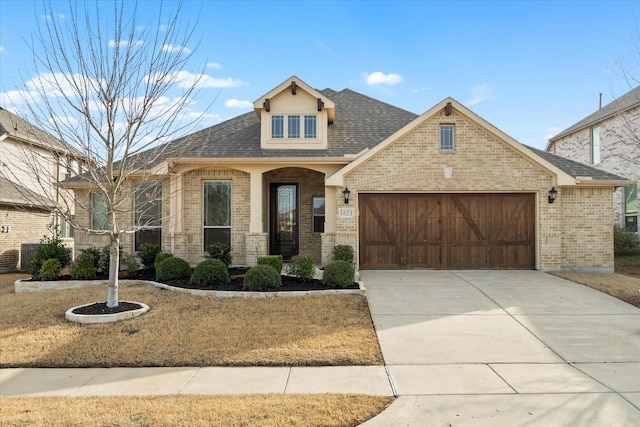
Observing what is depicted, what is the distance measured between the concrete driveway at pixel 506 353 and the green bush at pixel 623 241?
401 inches

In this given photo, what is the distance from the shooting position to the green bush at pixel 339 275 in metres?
9.53

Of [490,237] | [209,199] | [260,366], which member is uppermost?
[209,199]

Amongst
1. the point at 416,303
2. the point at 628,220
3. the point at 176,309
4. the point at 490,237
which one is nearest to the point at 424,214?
the point at 490,237

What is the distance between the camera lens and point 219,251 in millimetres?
12078

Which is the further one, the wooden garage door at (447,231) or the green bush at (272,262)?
the wooden garage door at (447,231)

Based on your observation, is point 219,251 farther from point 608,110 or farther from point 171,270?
point 608,110

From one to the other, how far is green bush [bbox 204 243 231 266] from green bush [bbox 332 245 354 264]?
11.1 feet

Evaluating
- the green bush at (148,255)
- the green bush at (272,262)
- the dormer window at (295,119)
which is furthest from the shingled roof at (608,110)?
the green bush at (148,255)

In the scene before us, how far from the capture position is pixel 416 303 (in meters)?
8.43

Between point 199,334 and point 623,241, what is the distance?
62.5ft

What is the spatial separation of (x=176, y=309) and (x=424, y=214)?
768cm

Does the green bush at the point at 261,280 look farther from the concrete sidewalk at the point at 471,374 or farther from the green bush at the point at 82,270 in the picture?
the green bush at the point at 82,270

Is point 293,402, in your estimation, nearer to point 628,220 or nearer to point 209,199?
point 209,199

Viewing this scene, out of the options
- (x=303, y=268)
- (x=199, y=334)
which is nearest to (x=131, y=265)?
(x=303, y=268)
